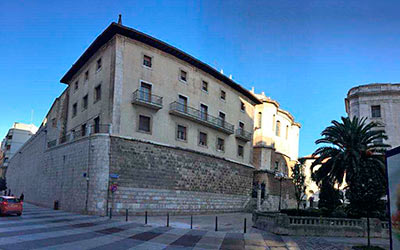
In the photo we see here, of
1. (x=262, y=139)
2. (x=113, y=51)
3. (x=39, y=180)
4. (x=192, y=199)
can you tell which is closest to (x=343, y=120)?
(x=192, y=199)

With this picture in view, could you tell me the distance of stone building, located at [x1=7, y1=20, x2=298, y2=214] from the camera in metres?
24.0

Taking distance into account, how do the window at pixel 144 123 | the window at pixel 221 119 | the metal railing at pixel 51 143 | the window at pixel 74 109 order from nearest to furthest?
the window at pixel 144 123 → the window at pixel 74 109 → the metal railing at pixel 51 143 → the window at pixel 221 119

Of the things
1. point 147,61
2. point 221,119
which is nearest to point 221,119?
point 221,119

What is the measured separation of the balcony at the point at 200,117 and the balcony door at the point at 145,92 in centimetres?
260

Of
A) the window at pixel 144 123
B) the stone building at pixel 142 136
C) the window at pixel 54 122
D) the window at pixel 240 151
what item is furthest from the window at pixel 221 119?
the window at pixel 54 122

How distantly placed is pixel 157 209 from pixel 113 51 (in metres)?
13.9

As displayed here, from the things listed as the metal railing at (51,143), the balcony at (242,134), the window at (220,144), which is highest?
the balcony at (242,134)

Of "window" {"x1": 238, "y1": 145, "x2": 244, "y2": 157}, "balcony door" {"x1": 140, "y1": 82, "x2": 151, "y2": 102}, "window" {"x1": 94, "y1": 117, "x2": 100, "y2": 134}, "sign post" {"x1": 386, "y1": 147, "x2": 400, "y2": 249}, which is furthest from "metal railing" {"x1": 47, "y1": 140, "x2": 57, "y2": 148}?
"sign post" {"x1": 386, "y1": 147, "x2": 400, "y2": 249}

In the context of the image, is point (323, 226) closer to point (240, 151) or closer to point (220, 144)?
point (220, 144)

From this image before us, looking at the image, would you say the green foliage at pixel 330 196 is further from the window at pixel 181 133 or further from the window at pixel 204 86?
the window at pixel 204 86

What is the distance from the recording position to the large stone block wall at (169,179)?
23.8 meters

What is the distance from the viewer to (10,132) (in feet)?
269

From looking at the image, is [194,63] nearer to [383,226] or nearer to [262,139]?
[262,139]

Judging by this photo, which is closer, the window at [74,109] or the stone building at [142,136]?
the stone building at [142,136]
